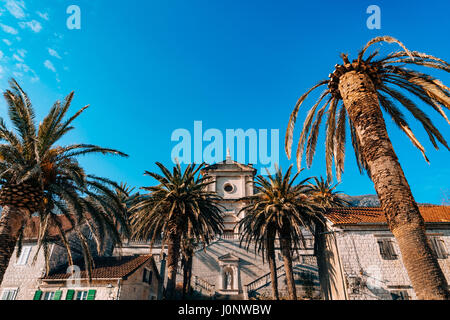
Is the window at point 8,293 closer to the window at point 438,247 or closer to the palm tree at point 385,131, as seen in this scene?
the palm tree at point 385,131

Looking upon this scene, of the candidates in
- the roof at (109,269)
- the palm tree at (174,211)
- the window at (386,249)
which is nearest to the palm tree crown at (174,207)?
the palm tree at (174,211)

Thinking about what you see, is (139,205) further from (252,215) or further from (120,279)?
(252,215)

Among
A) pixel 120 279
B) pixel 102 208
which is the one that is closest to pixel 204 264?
pixel 120 279

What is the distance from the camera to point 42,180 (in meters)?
11.1

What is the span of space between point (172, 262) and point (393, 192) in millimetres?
16696

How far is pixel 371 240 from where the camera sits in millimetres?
21156

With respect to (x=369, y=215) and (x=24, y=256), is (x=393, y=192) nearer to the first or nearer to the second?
(x=369, y=215)

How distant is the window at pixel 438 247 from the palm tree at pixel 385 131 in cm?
1197

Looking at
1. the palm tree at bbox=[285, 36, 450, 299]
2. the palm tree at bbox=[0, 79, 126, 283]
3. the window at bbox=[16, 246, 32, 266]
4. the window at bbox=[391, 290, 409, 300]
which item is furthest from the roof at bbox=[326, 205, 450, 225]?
the window at bbox=[16, 246, 32, 266]

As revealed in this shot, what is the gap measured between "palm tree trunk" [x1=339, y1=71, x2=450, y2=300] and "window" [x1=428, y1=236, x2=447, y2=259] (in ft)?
58.1

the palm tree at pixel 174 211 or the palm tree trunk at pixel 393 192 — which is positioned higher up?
the palm tree at pixel 174 211

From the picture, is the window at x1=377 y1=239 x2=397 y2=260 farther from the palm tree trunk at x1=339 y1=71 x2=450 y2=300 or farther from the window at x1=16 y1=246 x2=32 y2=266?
the window at x1=16 y1=246 x2=32 y2=266

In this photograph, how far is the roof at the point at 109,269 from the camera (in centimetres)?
2294

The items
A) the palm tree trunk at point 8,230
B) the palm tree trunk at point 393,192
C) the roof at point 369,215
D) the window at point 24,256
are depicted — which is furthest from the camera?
the window at point 24,256
